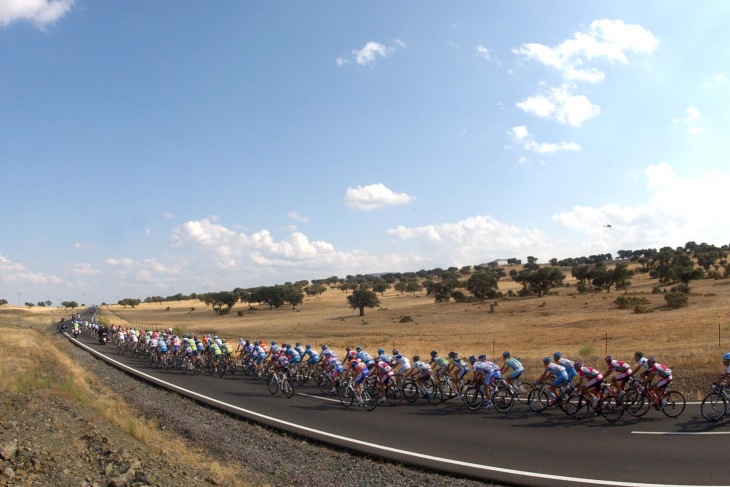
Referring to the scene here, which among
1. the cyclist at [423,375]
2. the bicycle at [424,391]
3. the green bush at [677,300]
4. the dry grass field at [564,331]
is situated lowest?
the dry grass field at [564,331]

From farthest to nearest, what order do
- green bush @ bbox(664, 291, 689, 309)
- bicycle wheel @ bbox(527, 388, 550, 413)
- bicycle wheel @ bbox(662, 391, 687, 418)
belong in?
green bush @ bbox(664, 291, 689, 309), bicycle wheel @ bbox(527, 388, 550, 413), bicycle wheel @ bbox(662, 391, 687, 418)

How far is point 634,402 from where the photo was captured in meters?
13.0

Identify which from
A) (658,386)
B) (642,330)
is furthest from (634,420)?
(642,330)

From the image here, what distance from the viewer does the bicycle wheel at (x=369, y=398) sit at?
15.5m

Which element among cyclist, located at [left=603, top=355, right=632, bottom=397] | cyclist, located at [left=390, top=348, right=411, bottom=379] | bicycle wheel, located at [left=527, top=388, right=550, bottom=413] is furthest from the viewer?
cyclist, located at [left=390, top=348, right=411, bottom=379]

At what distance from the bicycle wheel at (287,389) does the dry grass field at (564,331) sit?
9050mm

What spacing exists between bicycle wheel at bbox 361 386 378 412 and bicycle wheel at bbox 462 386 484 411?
2.62 meters

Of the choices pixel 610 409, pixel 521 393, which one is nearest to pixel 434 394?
pixel 521 393

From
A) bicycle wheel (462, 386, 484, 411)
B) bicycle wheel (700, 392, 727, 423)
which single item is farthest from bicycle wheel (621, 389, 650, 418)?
bicycle wheel (462, 386, 484, 411)

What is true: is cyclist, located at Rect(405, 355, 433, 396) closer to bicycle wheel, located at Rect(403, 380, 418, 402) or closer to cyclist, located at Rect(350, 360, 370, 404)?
bicycle wheel, located at Rect(403, 380, 418, 402)

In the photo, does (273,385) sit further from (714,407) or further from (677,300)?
(677,300)

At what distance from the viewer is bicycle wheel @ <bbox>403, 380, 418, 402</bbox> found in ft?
53.8

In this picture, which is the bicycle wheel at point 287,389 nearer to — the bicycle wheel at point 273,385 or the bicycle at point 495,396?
the bicycle wheel at point 273,385

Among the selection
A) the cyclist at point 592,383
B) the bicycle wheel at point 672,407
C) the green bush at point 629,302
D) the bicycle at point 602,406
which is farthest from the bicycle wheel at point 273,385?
the green bush at point 629,302
